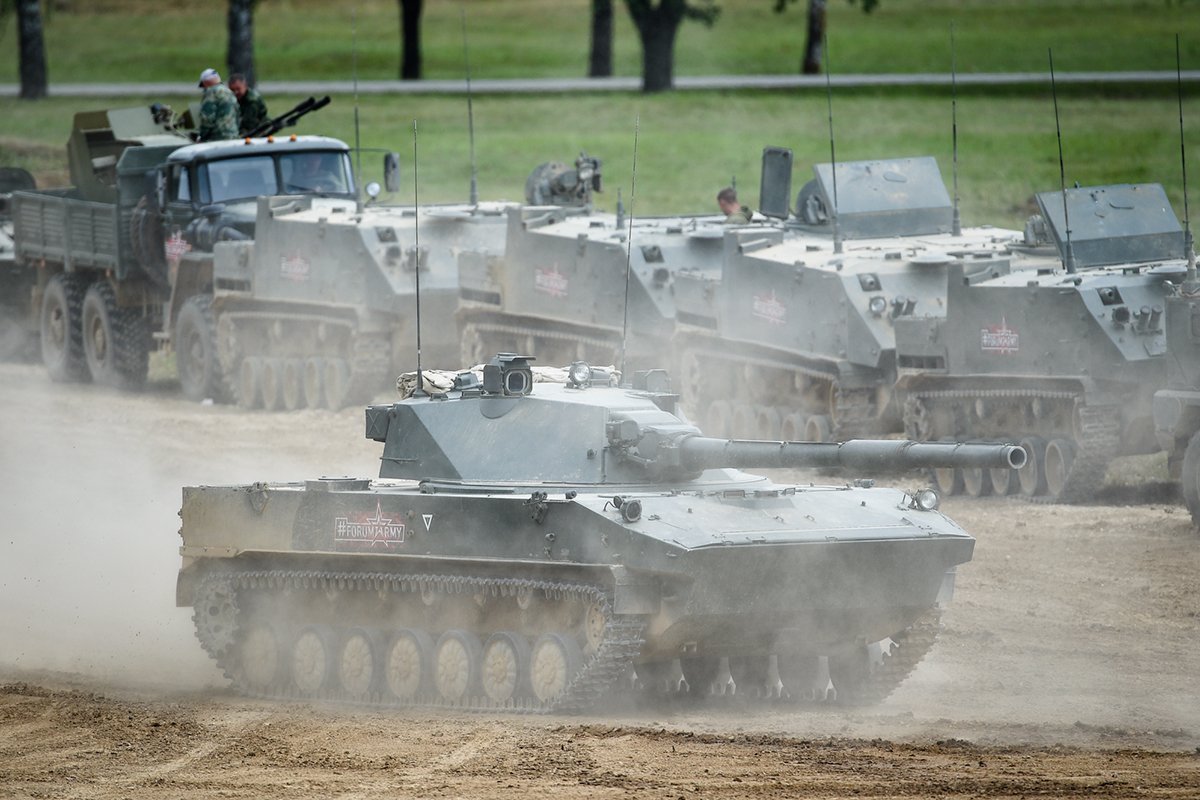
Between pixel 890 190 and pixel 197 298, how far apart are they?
828 cm

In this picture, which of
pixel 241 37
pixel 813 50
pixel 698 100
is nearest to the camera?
pixel 241 37

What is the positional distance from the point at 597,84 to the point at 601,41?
1.93 metres

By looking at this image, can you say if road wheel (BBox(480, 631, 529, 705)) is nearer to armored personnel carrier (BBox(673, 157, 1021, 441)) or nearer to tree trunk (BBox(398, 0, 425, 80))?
armored personnel carrier (BBox(673, 157, 1021, 441))

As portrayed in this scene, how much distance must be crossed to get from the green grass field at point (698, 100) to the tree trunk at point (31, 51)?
73cm

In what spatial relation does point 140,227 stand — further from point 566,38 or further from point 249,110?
point 566,38

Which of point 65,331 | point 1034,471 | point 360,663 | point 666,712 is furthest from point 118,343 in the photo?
point 666,712

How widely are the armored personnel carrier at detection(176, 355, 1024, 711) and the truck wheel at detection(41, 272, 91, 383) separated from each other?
51.4ft

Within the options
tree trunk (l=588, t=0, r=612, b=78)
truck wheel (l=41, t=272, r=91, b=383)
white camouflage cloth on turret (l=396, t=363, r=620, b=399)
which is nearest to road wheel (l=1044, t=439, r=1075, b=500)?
white camouflage cloth on turret (l=396, t=363, r=620, b=399)

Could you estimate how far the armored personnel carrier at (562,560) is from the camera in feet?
42.8

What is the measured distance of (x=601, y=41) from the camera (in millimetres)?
56594

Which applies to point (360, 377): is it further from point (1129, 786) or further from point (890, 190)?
point (1129, 786)

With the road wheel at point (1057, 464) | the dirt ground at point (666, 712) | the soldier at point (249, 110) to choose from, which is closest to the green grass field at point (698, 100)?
the soldier at point (249, 110)

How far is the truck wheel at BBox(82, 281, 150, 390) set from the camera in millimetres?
29594

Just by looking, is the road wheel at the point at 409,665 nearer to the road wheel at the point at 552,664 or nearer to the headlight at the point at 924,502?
the road wheel at the point at 552,664
